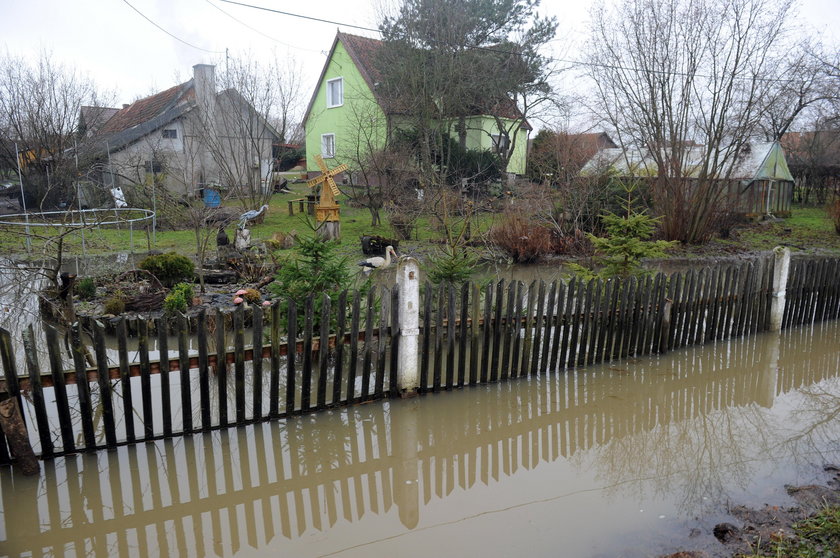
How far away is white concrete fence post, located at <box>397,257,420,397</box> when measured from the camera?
6.14 m

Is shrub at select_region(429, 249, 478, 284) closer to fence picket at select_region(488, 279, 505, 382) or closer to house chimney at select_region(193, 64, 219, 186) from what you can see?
fence picket at select_region(488, 279, 505, 382)

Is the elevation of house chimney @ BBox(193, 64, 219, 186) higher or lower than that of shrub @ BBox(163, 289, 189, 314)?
higher

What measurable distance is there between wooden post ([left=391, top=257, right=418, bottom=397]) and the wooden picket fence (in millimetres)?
89

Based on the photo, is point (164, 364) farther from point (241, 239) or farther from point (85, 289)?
point (241, 239)

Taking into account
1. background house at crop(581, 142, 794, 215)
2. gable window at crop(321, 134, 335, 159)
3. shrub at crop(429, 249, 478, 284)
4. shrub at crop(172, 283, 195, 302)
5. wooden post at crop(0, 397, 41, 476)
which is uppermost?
gable window at crop(321, 134, 335, 159)

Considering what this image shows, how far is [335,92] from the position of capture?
30.9 metres

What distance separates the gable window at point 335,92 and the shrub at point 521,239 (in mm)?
16493

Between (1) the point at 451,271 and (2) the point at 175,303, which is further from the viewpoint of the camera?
(2) the point at 175,303

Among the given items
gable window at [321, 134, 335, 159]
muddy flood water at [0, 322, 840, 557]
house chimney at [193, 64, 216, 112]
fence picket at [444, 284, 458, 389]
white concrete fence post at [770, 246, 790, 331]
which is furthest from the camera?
gable window at [321, 134, 335, 159]

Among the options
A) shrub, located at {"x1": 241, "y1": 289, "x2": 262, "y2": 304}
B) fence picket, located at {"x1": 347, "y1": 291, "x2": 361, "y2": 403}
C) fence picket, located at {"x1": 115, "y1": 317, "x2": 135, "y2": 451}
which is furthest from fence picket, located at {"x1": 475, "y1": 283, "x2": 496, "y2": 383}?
shrub, located at {"x1": 241, "y1": 289, "x2": 262, "y2": 304}

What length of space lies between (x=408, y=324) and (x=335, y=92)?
26949mm

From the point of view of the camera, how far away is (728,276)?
8656 millimetres

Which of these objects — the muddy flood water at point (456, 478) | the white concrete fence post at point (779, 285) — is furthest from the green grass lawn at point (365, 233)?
the muddy flood water at point (456, 478)

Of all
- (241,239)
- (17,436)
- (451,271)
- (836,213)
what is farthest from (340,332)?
(836,213)
